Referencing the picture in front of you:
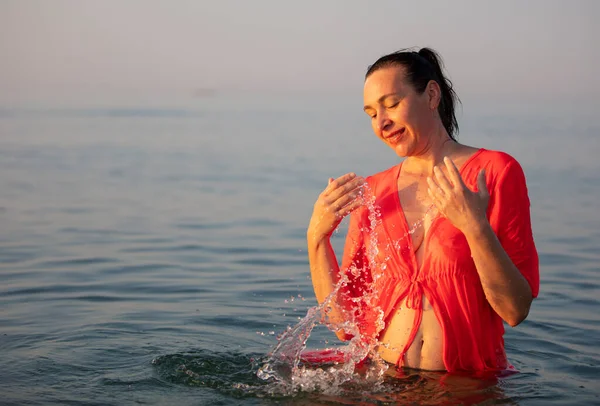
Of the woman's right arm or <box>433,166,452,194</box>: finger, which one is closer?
<box>433,166,452,194</box>: finger

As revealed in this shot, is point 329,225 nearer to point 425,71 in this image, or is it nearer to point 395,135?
point 395,135

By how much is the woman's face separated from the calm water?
3.66 ft

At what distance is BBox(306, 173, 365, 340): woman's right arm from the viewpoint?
166 inches

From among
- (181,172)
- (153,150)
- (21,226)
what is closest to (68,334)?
(21,226)

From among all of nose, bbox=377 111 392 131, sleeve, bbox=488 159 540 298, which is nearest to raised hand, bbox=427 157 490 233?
sleeve, bbox=488 159 540 298

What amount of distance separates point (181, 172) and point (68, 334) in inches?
326

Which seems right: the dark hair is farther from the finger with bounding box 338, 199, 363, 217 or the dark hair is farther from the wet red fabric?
the finger with bounding box 338, 199, 363, 217

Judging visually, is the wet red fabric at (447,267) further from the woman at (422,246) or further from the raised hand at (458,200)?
the raised hand at (458,200)

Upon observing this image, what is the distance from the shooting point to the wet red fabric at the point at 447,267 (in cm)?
412

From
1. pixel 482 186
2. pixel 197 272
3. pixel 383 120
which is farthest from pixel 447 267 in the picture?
pixel 197 272

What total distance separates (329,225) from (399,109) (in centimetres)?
63

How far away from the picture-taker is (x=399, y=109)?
429cm

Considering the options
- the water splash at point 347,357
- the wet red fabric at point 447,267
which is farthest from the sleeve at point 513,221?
the water splash at point 347,357

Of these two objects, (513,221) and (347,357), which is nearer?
(513,221)
